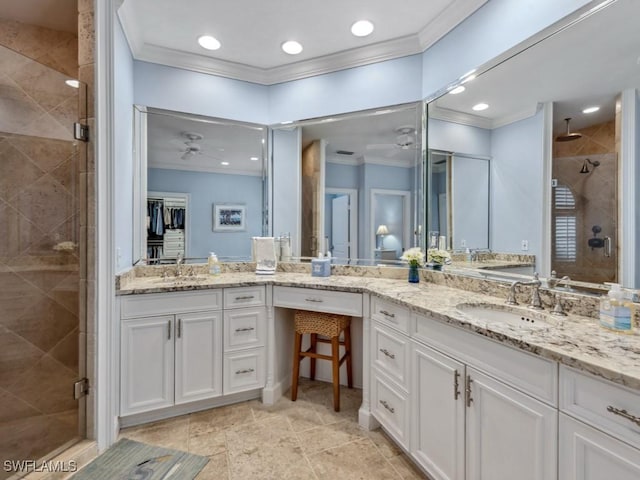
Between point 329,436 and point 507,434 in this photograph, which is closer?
point 507,434

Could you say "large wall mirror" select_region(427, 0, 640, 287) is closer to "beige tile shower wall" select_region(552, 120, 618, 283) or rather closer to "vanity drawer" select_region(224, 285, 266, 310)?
"beige tile shower wall" select_region(552, 120, 618, 283)

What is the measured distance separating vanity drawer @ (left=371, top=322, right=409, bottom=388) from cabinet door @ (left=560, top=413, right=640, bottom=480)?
0.76 metres

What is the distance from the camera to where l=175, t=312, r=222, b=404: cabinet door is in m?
2.08

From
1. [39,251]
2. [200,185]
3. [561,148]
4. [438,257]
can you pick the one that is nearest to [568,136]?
[561,148]

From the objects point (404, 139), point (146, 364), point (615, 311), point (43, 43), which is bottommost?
point (146, 364)

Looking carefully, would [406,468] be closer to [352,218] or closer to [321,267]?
[321,267]

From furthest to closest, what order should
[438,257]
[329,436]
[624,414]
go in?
[438,257] → [329,436] → [624,414]

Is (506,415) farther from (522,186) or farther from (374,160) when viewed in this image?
(374,160)

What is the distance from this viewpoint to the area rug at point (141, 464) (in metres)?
1.59

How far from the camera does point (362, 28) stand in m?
2.20

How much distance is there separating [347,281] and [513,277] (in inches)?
40.5

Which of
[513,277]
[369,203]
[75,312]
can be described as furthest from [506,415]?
[75,312]

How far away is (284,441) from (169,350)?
3.00 feet
